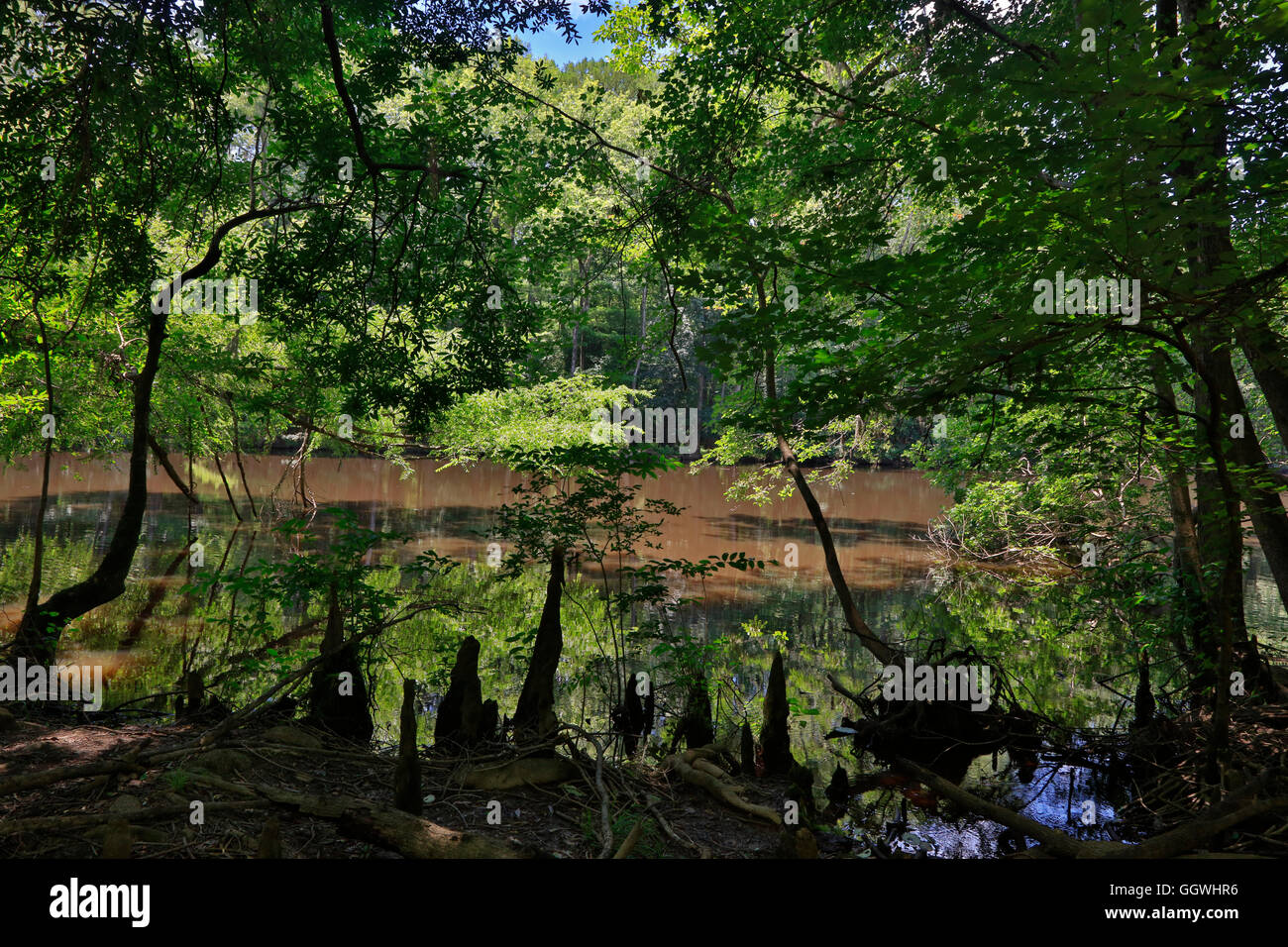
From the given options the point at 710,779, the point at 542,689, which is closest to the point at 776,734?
the point at 710,779

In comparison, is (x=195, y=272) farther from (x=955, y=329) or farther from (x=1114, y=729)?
(x=1114, y=729)

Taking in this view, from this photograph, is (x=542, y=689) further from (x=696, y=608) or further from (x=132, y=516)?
(x=696, y=608)

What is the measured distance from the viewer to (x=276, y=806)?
4.04 metres

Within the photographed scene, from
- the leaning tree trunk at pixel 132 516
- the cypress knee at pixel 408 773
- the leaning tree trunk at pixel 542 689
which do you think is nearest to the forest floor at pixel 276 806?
the cypress knee at pixel 408 773

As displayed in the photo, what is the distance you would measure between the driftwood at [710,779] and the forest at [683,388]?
1.3 inches

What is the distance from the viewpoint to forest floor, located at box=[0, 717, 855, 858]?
12.0ft

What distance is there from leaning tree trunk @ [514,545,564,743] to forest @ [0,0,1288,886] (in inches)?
1.6

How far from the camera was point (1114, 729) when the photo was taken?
7941 mm

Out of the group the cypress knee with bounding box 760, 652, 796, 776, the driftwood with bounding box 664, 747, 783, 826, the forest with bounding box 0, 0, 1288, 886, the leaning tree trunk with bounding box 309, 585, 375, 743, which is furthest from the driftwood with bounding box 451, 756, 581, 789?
the cypress knee with bounding box 760, 652, 796, 776

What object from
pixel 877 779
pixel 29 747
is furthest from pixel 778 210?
pixel 29 747

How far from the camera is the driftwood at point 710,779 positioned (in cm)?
528

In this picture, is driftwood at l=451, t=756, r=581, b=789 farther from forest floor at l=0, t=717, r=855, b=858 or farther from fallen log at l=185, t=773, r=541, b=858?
fallen log at l=185, t=773, r=541, b=858

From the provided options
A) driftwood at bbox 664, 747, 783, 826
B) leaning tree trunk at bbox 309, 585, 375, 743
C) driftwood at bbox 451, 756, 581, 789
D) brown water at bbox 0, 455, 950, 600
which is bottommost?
driftwood at bbox 664, 747, 783, 826

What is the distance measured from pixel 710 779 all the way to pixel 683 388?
406 cm
